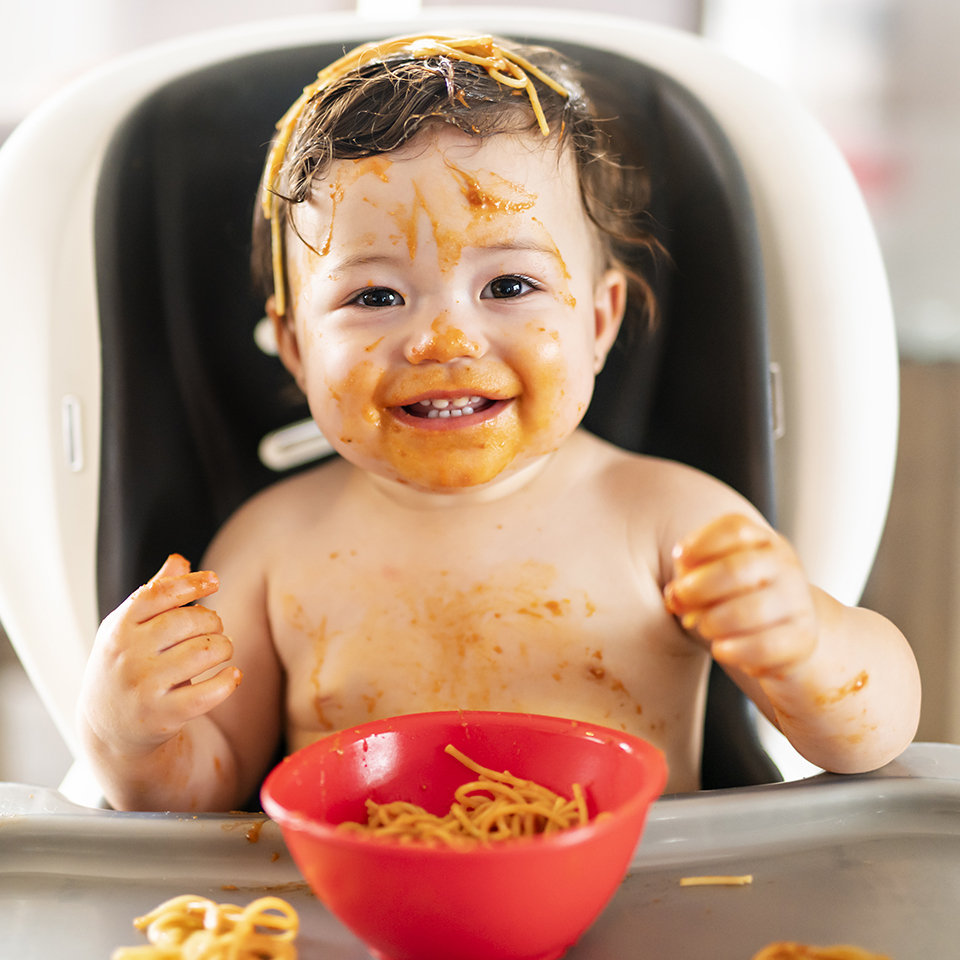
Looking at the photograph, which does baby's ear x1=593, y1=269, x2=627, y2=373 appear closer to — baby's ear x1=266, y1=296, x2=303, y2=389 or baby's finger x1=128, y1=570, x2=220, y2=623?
baby's ear x1=266, y1=296, x2=303, y2=389

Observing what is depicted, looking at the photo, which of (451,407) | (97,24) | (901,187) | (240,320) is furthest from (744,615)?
(97,24)

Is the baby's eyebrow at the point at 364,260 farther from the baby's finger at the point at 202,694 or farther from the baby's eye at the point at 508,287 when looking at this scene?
the baby's finger at the point at 202,694

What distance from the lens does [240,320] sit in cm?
88

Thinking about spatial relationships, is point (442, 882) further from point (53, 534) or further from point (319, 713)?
point (53, 534)

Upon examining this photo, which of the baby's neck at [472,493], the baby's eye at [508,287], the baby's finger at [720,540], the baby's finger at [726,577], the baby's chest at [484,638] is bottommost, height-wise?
the baby's chest at [484,638]

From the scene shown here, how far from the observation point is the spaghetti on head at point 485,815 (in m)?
0.51

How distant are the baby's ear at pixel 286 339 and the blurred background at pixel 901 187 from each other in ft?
2.73

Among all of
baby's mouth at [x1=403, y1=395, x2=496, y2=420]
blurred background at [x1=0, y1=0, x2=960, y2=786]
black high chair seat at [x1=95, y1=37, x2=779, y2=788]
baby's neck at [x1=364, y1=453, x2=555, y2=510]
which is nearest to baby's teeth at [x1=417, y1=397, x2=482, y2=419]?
baby's mouth at [x1=403, y1=395, x2=496, y2=420]

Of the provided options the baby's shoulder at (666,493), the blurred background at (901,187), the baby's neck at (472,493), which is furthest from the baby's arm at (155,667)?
the blurred background at (901,187)

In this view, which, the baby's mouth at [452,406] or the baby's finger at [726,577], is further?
the baby's mouth at [452,406]

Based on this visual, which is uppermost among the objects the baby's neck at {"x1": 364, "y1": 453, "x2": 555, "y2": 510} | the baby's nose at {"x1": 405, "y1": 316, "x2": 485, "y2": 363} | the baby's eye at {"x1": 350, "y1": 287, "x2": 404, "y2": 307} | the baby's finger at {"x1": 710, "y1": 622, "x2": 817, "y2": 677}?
the baby's eye at {"x1": 350, "y1": 287, "x2": 404, "y2": 307}

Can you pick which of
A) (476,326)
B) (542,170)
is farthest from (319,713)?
(542,170)

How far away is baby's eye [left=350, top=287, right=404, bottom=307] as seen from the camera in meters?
0.68

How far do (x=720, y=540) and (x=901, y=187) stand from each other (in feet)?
4.01
